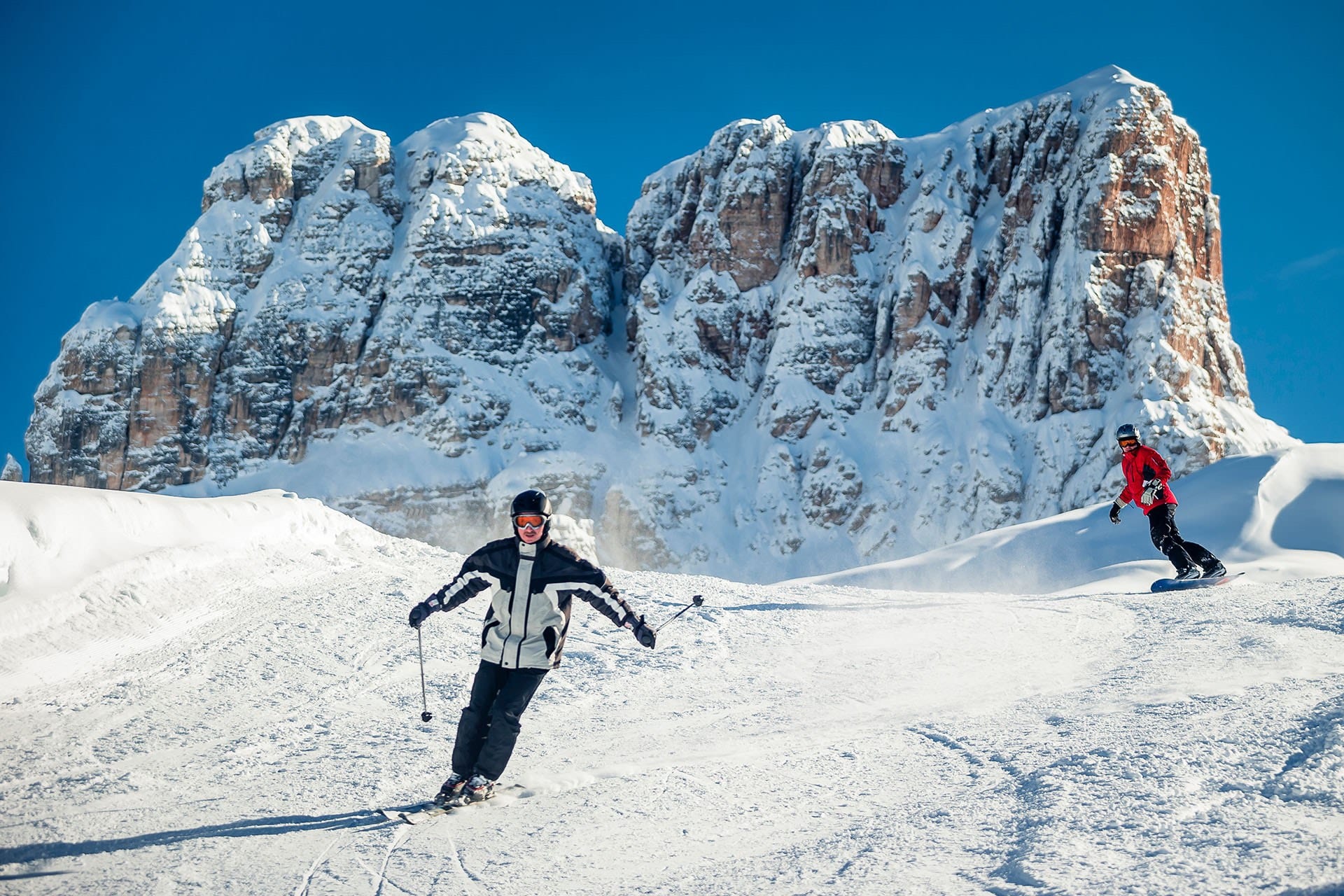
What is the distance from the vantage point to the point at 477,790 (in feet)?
14.3

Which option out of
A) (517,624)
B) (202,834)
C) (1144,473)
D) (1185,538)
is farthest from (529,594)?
(1185,538)

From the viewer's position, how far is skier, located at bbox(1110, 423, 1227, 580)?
10.1m

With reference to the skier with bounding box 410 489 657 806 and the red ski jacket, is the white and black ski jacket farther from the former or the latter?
the red ski jacket

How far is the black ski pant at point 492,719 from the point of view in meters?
4.42

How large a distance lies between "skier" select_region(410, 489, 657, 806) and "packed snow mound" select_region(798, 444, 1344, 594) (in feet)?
28.5

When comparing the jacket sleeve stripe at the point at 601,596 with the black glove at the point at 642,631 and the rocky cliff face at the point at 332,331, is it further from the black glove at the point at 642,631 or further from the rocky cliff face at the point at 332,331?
the rocky cliff face at the point at 332,331

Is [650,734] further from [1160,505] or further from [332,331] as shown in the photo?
[332,331]

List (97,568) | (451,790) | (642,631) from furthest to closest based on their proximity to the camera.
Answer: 1. (97,568)
2. (642,631)
3. (451,790)

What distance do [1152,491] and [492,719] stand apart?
26.5 feet

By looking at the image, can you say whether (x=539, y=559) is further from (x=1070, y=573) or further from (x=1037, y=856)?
(x=1070, y=573)

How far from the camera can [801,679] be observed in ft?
22.0

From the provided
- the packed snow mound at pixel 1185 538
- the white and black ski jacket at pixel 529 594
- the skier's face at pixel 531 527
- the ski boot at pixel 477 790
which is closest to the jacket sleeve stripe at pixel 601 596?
the white and black ski jacket at pixel 529 594

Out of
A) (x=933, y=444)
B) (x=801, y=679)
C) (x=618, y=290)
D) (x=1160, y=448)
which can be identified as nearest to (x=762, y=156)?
(x=618, y=290)

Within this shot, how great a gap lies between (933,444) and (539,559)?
5718 centimetres
